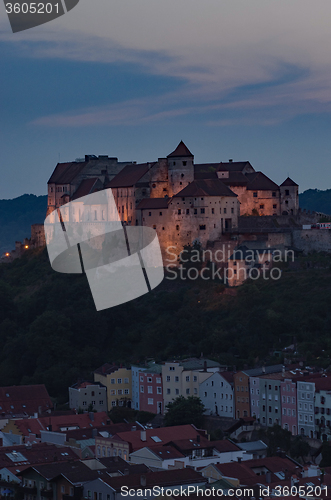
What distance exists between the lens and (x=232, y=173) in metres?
93.0

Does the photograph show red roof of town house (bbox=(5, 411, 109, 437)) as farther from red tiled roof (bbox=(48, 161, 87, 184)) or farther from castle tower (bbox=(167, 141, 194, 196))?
red tiled roof (bbox=(48, 161, 87, 184))

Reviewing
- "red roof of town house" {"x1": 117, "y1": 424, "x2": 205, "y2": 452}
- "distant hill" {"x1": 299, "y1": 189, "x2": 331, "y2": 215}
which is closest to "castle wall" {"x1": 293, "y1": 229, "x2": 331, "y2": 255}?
"red roof of town house" {"x1": 117, "y1": 424, "x2": 205, "y2": 452}

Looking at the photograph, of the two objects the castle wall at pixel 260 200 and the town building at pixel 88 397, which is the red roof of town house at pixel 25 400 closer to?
the town building at pixel 88 397

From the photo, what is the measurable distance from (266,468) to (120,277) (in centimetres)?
3822

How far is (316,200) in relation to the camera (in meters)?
177

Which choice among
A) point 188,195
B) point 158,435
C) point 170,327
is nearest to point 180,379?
point 170,327

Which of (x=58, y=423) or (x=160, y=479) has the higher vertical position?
(x=160, y=479)

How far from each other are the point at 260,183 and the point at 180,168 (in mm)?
6458

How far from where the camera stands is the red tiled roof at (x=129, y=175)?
304ft

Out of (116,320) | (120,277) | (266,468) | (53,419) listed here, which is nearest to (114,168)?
(120,277)

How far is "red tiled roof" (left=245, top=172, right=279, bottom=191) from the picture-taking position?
9069cm

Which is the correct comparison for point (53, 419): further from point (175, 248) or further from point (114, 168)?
point (114, 168)

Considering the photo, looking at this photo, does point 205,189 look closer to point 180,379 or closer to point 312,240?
point 312,240

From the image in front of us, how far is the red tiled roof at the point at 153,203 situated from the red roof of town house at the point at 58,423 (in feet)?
85.8
